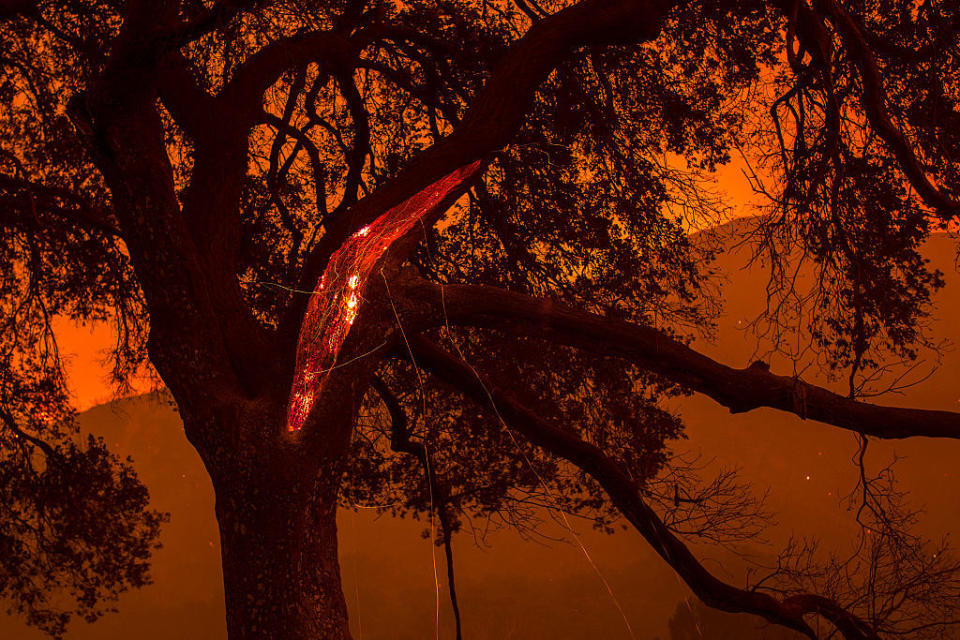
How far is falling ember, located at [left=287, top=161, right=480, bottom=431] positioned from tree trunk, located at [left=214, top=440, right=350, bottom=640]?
0.27 m

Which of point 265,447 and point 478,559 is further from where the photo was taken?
point 478,559

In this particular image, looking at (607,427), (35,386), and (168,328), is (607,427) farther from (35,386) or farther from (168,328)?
(35,386)

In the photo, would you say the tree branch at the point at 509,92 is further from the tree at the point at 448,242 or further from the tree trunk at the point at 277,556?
the tree trunk at the point at 277,556

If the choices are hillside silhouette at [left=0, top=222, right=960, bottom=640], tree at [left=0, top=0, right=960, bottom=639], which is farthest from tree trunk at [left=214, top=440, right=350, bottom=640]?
hillside silhouette at [left=0, top=222, right=960, bottom=640]

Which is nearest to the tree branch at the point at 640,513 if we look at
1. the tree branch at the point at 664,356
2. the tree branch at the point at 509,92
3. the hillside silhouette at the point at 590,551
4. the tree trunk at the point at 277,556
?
the tree branch at the point at 664,356

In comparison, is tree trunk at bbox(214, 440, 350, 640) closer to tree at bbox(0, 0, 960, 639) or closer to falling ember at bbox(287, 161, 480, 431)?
tree at bbox(0, 0, 960, 639)

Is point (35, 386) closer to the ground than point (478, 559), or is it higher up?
closer to the ground

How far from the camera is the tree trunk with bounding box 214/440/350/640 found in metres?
3.14

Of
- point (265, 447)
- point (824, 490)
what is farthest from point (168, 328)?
point (824, 490)

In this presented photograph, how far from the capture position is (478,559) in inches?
1873

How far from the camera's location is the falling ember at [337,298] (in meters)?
3.42

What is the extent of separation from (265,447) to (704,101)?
16.2 ft

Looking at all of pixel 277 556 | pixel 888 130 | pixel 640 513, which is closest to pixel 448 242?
pixel 640 513

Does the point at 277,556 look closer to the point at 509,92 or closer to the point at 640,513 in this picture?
the point at 640,513
